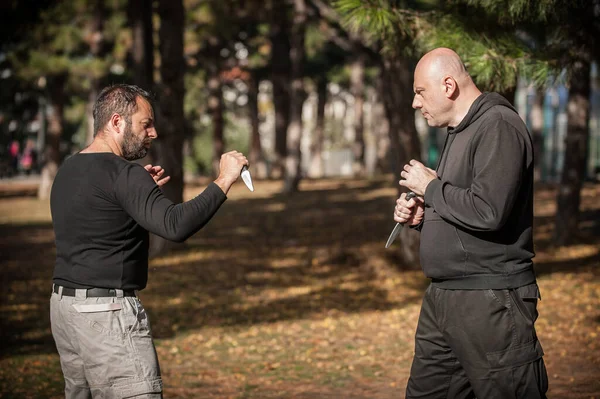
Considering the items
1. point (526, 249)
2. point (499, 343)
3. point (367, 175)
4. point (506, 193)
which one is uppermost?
point (506, 193)

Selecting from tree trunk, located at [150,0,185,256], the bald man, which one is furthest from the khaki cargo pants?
tree trunk, located at [150,0,185,256]

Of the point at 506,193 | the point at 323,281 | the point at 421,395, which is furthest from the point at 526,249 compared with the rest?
the point at 323,281

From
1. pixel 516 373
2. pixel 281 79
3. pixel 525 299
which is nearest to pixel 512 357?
pixel 516 373

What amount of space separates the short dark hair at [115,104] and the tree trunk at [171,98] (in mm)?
→ 10856

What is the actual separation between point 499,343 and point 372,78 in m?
38.7

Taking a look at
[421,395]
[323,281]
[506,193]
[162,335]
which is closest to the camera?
[506,193]

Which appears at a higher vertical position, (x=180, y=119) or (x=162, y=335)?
(x=180, y=119)

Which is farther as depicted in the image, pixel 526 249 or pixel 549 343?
pixel 549 343

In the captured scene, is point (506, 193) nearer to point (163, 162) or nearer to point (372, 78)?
point (163, 162)

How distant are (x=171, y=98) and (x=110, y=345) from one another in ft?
37.3

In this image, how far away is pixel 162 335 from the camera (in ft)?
33.7

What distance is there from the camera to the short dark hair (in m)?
4.07

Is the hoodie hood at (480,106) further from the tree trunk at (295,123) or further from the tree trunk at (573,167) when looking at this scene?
the tree trunk at (295,123)

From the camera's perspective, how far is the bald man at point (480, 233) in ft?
12.5
